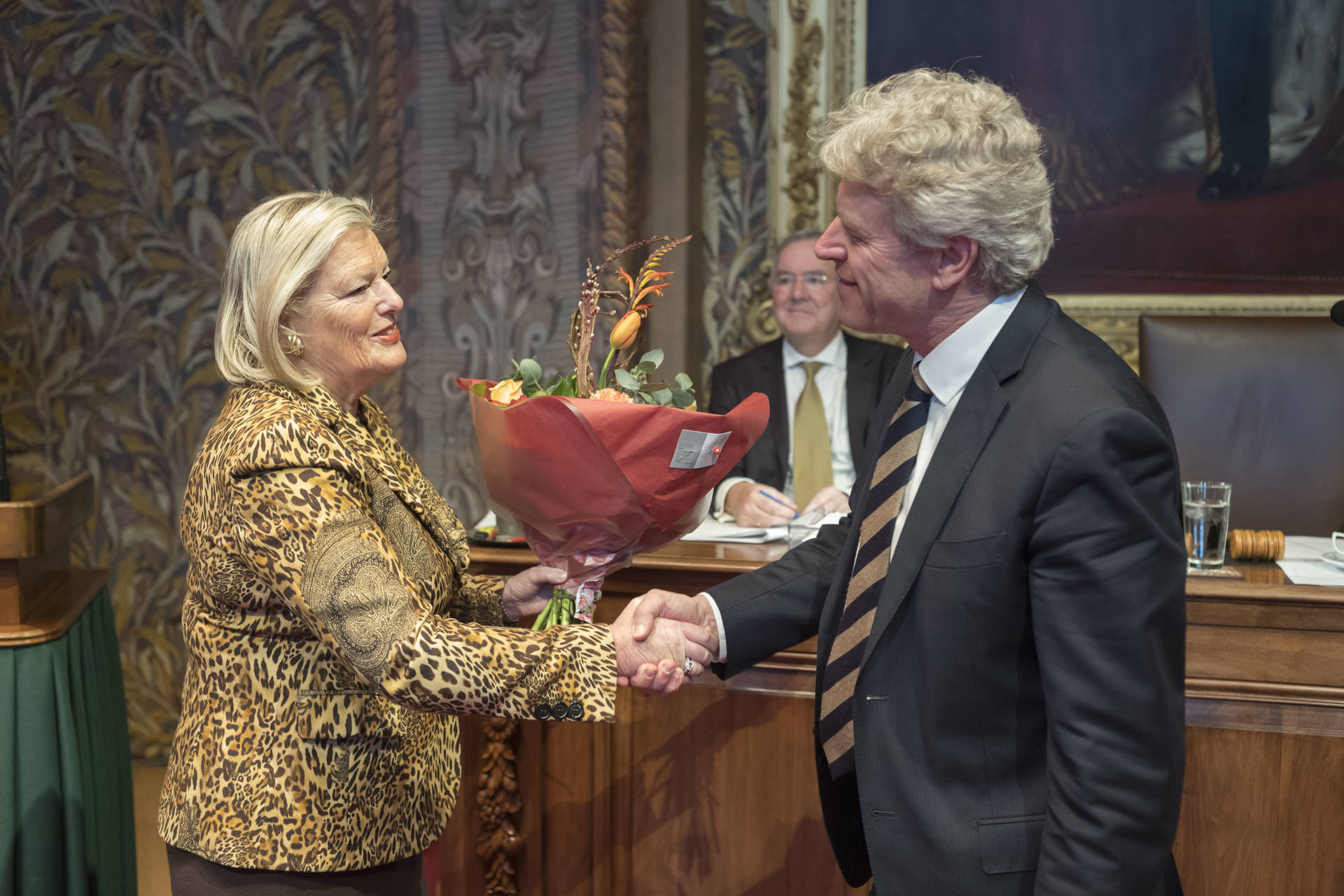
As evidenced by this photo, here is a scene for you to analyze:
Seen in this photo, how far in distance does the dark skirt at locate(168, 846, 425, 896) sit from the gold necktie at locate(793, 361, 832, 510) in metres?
2.15

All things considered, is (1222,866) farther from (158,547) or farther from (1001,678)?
(158,547)

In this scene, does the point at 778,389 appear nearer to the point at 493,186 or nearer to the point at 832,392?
the point at 832,392

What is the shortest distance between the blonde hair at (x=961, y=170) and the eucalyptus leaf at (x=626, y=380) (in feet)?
1.35

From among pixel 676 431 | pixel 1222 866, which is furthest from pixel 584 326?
pixel 1222 866

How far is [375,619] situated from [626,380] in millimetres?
460

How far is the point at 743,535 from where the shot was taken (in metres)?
2.43

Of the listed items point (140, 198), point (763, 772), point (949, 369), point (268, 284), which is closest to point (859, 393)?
point (763, 772)

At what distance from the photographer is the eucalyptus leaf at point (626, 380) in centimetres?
151

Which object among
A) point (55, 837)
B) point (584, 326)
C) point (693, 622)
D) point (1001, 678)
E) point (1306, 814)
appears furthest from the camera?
point (55, 837)

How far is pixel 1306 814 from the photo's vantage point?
1.82 metres

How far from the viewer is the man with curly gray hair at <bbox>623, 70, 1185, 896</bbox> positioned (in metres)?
1.15

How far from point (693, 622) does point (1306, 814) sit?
1086 millimetres

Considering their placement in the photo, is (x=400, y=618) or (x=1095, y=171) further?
(x=1095, y=171)

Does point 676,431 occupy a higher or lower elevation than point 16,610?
higher
